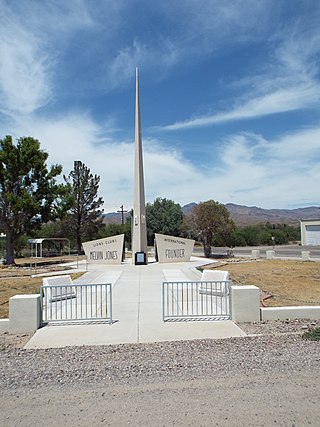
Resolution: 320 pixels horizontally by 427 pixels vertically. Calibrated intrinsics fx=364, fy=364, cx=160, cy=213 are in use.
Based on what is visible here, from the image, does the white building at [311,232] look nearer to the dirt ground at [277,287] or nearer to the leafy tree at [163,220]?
the leafy tree at [163,220]

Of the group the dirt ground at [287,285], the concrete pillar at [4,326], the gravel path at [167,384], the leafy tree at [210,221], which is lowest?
the dirt ground at [287,285]

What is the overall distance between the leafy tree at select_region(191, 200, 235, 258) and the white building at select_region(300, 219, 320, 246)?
2580 centimetres

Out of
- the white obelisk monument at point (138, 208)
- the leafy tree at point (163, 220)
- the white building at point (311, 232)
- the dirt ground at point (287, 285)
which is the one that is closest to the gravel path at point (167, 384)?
the dirt ground at point (287, 285)

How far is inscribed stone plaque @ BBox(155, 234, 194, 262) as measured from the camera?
2589cm

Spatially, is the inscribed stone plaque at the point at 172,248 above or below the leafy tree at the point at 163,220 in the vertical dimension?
below

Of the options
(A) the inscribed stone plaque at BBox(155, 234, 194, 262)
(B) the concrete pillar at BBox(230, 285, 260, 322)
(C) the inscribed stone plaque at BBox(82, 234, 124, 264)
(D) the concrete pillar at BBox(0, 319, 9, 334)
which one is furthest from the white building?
(D) the concrete pillar at BBox(0, 319, 9, 334)

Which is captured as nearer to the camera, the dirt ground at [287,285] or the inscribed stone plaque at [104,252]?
the dirt ground at [287,285]

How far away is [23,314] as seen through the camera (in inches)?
307

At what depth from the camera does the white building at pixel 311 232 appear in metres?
53.7

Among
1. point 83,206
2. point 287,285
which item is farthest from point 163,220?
point 287,285

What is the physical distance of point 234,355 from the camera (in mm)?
5875

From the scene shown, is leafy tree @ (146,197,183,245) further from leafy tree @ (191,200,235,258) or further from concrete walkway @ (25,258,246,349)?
concrete walkway @ (25,258,246,349)

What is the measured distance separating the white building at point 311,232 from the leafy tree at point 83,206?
30873mm

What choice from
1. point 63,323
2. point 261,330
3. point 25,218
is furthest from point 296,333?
point 25,218
